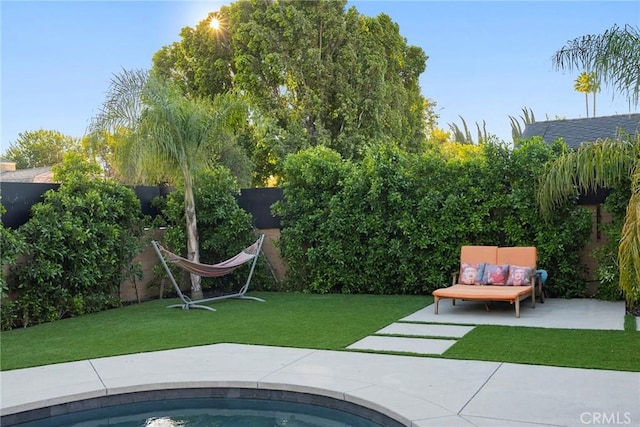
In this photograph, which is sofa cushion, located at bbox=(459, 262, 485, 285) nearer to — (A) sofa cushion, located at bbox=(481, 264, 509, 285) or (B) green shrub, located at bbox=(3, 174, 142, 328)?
(A) sofa cushion, located at bbox=(481, 264, 509, 285)

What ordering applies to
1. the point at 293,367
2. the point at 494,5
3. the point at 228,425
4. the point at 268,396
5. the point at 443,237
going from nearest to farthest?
1. the point at 228,425
2. the point at 268,396
3. the point at 293,367
4. the point at 443,237
5. the point at 494,5

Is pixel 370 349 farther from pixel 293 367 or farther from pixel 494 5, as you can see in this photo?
pixel 494 5

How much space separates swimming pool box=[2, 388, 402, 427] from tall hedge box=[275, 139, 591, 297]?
4856mm

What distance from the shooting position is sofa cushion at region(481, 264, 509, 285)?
7.36 metres

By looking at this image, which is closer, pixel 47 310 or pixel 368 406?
pixel 368 406

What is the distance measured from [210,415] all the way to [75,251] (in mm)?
4433

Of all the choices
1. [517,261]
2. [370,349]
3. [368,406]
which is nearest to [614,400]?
[368,406]

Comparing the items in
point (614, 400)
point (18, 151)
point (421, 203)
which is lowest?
point (614, 400)

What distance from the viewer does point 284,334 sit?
593cm

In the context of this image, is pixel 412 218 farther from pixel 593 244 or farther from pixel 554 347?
pixel 554 347

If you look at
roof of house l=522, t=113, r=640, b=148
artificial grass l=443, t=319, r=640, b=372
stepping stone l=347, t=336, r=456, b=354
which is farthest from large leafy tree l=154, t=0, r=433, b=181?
artificial grass l=443, t=319, r=640, b=372

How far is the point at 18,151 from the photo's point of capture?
34.2m

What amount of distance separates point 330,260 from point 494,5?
6280mm

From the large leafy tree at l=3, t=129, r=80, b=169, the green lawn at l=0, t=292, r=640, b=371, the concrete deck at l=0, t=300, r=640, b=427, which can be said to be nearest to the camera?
the concrete deck at l=0, t=300, r=640, b=427
